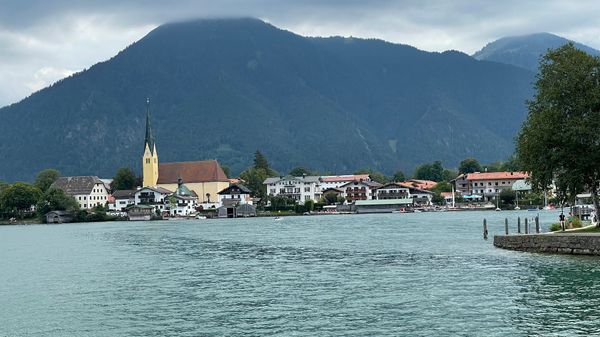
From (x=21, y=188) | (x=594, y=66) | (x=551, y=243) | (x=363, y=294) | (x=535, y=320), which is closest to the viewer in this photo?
(x=535, y=320)

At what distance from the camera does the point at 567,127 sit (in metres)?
53.3

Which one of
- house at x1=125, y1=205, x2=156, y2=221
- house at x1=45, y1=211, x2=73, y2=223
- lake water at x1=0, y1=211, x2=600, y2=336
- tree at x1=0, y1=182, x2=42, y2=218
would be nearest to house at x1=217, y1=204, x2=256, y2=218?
house at x1=125, y1=205, x2=156, y2=221

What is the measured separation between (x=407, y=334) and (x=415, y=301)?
6307 mm

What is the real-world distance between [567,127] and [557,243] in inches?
361

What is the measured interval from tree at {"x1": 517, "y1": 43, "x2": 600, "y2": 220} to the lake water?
720 centimetres

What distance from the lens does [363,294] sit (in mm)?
34250

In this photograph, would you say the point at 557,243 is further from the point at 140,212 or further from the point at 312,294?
the point at 140,212

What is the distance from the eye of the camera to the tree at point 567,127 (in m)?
53.3

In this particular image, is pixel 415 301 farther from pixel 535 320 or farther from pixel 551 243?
pixel 551 243

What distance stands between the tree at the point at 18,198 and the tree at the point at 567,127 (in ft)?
490

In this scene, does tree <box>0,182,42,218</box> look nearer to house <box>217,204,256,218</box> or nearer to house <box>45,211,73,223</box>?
house <box>45,211,73,223</box>

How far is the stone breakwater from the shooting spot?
45.8 metres

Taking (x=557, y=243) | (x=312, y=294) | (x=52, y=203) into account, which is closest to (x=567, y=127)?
(x=557, y=243)

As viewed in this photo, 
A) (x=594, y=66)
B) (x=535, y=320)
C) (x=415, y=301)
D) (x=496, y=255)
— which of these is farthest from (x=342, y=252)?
(x=535, y=320)
